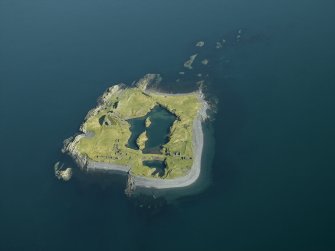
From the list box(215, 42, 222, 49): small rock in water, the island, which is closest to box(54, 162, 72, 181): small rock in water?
the island

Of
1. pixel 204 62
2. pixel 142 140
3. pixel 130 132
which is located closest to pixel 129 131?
pixel 130 132

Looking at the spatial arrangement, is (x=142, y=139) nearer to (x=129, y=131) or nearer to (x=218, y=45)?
(x=129, y=131)

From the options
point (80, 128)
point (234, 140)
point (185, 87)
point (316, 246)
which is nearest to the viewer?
point (316, 246)

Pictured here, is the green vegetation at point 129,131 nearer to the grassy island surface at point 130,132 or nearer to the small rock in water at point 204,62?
the grassy island surface at point 130,132

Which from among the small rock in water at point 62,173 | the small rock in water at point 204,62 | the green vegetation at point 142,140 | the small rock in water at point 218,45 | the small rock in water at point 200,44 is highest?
the small rock in water at point 200,44

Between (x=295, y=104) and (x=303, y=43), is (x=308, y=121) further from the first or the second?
(x=303, y=43)

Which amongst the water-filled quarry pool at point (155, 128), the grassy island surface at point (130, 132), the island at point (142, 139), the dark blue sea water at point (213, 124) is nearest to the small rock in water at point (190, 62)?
the dark blue sea water at point (213, 124)

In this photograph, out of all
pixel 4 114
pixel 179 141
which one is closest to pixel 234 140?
pixel 179 141
